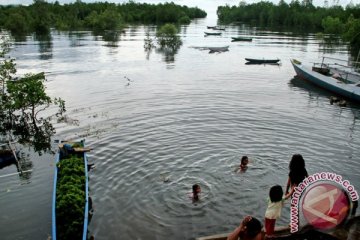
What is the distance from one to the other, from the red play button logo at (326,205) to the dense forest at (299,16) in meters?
113

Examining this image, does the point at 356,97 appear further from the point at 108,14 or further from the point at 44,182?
the point at 108,14

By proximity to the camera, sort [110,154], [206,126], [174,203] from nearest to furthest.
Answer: [174,203] → [110,154] → [206,126]

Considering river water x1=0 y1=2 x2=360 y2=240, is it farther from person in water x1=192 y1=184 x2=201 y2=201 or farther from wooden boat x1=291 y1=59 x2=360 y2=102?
wooden boat x1=291 y1=59 x2=360 y2=102

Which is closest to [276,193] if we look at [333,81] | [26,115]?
[26,115]

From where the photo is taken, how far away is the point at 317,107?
31625 millimetres

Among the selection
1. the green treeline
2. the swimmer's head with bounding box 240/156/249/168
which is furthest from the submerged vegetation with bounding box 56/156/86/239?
the green treeline

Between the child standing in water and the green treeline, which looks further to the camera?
A: the green treeline

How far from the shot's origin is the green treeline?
100625mm

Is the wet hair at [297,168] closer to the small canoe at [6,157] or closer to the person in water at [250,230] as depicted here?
the person in water at [250,230]

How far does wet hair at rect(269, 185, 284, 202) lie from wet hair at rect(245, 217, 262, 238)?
168 centimetres

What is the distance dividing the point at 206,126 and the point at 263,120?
491cm

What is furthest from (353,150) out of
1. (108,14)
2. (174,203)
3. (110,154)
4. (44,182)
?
(108,14)

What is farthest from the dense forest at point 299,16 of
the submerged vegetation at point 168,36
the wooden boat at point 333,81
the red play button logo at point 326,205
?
the red play button logo at point 326,205

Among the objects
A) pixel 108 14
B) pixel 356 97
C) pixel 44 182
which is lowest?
pixel 44 182
